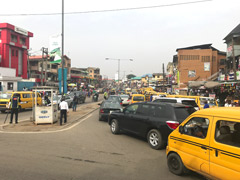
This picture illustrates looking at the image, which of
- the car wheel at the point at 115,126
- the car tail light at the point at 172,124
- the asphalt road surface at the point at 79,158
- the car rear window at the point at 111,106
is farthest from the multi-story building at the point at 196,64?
the car tail light at the point at 172,124

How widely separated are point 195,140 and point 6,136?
774 centimetres

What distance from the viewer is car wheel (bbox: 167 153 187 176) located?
4.73 meters

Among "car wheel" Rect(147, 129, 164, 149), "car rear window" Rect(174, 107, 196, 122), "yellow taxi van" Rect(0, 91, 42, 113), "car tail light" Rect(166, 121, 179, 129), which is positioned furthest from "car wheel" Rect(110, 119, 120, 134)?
"yellow taxi van" Rect(0, 91, 42, 113)

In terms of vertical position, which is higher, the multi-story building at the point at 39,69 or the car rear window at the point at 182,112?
the multi-story building at the point at 39,69

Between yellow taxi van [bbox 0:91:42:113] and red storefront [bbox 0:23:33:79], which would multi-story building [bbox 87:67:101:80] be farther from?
yellow taxi van [bbox 0:91:42:113]

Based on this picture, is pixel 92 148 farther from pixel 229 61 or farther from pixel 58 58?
pixel 229 61

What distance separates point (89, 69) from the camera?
114 metres

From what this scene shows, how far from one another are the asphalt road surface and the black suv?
43 cm

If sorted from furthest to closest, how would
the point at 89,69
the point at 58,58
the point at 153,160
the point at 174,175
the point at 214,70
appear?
the point at 89,69
the point at 214,70
the point at 58,58
the point at 153,160
the point at 174,175

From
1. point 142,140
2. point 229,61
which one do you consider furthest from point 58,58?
point 229,61

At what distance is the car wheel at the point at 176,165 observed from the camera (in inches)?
186

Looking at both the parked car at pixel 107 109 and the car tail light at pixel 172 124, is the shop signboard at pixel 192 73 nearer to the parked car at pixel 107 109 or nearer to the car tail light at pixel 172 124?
the parked car at pixel 107 109

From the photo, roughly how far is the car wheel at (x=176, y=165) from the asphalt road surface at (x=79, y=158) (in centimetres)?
14

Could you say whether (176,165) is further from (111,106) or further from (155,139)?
(111,106)
